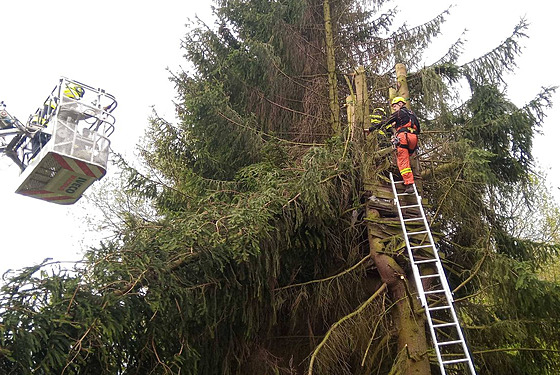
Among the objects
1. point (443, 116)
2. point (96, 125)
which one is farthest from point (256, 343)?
point (443, 116)

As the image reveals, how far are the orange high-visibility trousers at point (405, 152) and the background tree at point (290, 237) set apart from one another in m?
0.41

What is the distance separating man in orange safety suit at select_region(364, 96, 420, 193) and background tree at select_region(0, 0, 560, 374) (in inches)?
16.6

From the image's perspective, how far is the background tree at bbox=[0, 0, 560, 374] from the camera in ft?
15.9

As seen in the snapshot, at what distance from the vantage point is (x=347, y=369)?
6.01m

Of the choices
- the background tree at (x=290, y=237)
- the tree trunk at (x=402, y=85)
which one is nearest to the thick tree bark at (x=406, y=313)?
the background tree at (x=290, y=237)

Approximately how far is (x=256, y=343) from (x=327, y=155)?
2.76 meters

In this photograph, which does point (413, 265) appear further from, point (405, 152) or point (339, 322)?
point (405, 152)

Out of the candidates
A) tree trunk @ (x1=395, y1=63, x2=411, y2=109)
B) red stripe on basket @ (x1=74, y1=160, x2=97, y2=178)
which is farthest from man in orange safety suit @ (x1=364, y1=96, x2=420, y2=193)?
red stripe on basket @ (x1=74, y1=160, x2=97, y2=178)

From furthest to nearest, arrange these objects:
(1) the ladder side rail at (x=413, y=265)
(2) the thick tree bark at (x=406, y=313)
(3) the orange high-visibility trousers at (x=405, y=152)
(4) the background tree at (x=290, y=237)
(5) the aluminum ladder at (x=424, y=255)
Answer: (3) the orange high-visibility trousers at (x=405, y=152) < (5) the aluminum ladder at (x=424, y=255) < (2) the thick tree bark at (x=406, y=313) < (1) the ladder side rail at (x=413, y=265) < (4) the background tree at (x=290, y=237)

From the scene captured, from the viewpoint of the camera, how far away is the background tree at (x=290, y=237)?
4.83m

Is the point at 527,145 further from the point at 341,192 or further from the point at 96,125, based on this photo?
the point at 96,125

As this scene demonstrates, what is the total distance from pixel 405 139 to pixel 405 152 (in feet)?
0.65

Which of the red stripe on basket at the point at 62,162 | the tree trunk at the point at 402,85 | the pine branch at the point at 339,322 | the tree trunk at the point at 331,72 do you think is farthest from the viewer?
the tree trunk at the point at 331,72

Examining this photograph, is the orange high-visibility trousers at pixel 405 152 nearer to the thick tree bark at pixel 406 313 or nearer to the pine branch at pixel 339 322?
the thick tree bark at pixel 406 313
